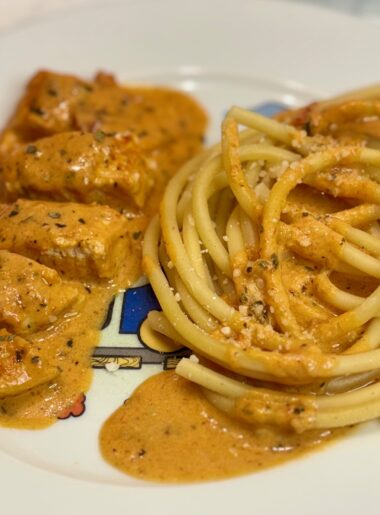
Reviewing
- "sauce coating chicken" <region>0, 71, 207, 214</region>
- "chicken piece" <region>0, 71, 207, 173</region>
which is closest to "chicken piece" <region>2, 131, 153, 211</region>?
"sauce coating chicken" <region>0, 71, 207, 214</region>

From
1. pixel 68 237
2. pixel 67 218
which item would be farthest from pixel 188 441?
pixel 67 218

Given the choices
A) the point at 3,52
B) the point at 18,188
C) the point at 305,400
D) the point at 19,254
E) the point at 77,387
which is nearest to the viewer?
the point at 305,400

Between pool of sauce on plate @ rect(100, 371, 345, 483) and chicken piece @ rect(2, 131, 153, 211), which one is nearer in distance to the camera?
pool of sauce on plate @ rect(100, 371, 345, 483)

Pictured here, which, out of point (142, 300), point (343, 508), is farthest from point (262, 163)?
point (343, 508)

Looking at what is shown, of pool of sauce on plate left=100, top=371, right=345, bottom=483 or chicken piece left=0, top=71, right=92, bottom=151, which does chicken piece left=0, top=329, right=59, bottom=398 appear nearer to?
pool of sauce on plate left=100, top=371, right=345, bottom=483

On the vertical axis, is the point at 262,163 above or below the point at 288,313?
above

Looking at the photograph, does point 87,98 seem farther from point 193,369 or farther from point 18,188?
point 193,369
